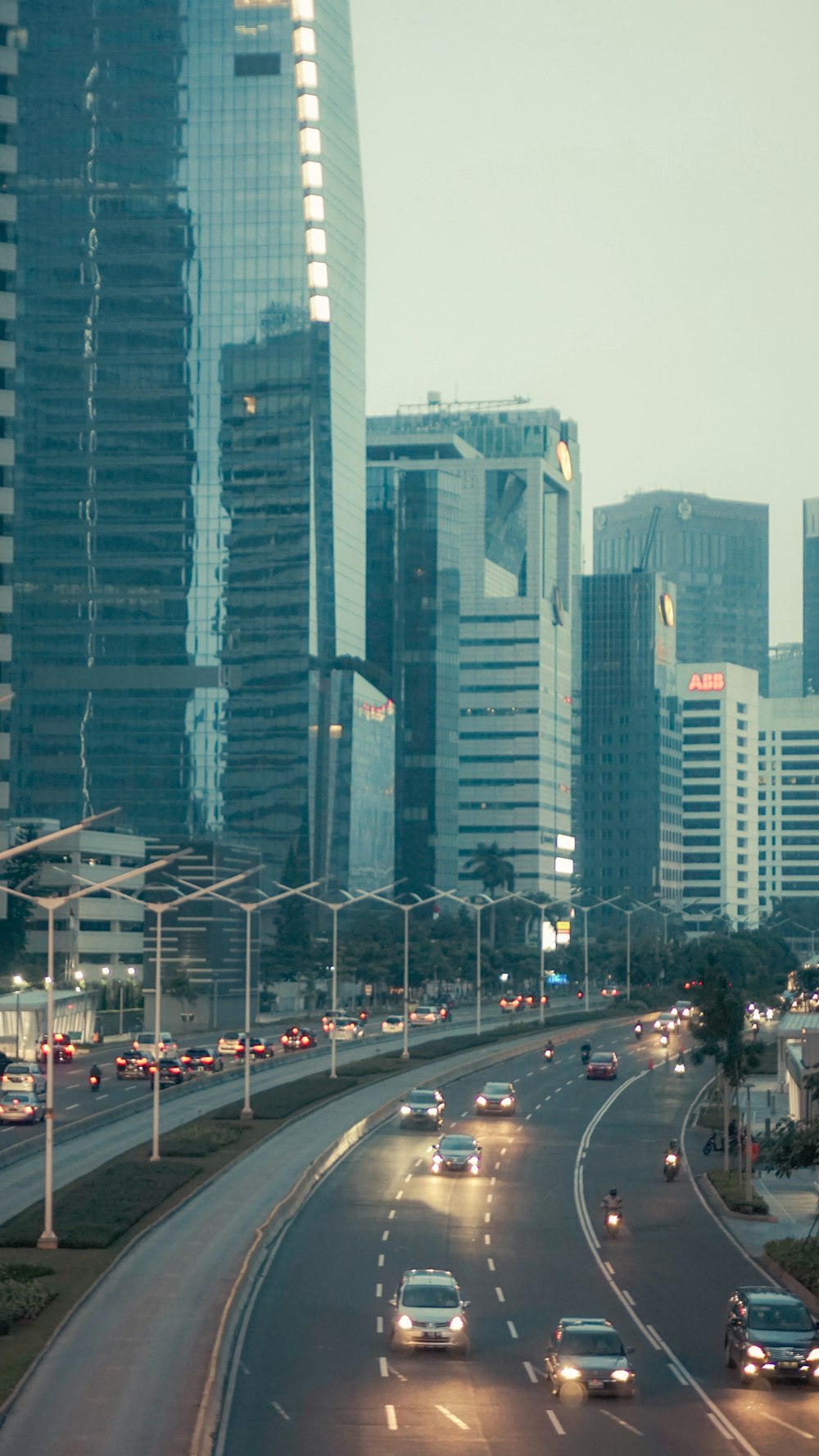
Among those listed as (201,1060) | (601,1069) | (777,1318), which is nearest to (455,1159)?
(777,1318)

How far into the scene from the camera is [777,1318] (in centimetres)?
4319

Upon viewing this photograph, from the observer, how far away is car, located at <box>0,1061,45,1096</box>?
311 feet

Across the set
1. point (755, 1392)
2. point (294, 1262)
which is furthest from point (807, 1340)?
point (294, 1262)

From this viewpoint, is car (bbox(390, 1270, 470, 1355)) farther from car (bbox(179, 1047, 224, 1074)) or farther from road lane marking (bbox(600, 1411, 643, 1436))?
car (bbox(179, 1047, 224, 1074))

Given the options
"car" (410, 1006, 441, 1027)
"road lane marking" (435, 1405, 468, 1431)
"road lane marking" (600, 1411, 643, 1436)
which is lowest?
"car" (410, 1006, 441, 1027)

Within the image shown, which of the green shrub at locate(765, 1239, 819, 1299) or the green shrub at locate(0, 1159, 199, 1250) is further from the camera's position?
the green shrub at locate(0, 1159, 199, 1250)

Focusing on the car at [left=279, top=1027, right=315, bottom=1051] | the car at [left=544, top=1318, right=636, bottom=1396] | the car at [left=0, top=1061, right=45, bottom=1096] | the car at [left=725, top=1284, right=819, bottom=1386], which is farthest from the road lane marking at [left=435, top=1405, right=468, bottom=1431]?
the car at [left=279, top=1027, right=315, bottom=1051]

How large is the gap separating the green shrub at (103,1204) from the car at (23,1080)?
17.2 metres

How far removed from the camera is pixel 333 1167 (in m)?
81.6

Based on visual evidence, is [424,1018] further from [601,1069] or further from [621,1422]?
[621,1422]

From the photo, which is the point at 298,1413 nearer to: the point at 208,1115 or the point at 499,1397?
the point at 499,1397

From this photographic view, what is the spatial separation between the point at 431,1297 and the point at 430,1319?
30.4 inches

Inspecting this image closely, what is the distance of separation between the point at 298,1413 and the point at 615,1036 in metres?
125

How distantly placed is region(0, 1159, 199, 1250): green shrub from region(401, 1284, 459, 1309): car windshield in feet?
49.5
